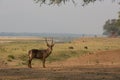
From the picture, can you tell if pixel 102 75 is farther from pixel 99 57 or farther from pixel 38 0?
pixel 99 57

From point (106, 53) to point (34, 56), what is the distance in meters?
11.8

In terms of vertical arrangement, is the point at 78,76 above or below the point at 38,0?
below

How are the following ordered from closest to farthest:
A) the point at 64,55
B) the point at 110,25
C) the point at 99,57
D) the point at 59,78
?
the point at 59,78
the point at 99,57
the point at 64,55
the point at 110,25

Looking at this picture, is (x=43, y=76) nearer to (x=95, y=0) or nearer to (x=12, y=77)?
(x=12, y=77)

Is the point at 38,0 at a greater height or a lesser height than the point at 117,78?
greater

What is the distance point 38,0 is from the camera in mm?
26094

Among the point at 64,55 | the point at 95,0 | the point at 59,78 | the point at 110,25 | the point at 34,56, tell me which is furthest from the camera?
the point at 110,25

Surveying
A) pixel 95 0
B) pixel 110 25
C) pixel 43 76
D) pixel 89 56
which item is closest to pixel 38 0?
pixel 95 0

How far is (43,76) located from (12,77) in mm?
1547

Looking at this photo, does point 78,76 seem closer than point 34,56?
Yes

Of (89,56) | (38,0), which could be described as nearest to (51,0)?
(38,0)

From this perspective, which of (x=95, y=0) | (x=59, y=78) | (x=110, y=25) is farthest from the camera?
(x=110, y=25)

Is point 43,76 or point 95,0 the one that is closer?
point 43,76

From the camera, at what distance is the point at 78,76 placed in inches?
825
